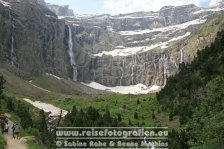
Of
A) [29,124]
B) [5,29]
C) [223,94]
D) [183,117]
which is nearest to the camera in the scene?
[223,94]

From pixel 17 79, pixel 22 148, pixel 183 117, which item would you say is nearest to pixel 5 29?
pixel 17 79

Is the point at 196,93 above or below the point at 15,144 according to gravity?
below

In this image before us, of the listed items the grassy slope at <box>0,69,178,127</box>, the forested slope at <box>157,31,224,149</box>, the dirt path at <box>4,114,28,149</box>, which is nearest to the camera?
the dirt path at <box>4,114,28,149</box>

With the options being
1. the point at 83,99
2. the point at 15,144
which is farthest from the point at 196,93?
the point at 83,99

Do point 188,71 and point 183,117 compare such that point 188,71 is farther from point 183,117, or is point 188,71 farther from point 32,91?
point 32,91

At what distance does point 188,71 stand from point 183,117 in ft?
45.7

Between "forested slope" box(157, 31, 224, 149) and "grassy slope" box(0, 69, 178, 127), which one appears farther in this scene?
"grassy slope" box(0, 69, 178, 127)

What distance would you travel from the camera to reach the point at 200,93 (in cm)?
5438

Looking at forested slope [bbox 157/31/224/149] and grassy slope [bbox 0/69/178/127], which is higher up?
forested slope [bbox 157/31/224/149]

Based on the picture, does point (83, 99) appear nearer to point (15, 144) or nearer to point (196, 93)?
point (196, 93)

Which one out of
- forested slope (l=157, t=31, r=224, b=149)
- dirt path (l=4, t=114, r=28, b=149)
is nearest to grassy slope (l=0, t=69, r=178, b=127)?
forested slope (l=157, t=31, r=224, b=149)

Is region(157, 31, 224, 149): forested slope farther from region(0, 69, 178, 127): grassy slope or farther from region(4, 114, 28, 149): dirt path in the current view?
region(4, 114, 28, 149): dirt path

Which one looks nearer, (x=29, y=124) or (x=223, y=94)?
(x=223, y=94)

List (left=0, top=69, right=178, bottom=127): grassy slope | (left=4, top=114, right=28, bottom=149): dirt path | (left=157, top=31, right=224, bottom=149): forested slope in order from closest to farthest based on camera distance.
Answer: (left=4, top=114, right=28, bottom=149): dirt path
(left=157, top=31, right=224, bottom=149): forested slope
(left=0, top=69, right=178, bottom=127): grassy slope
